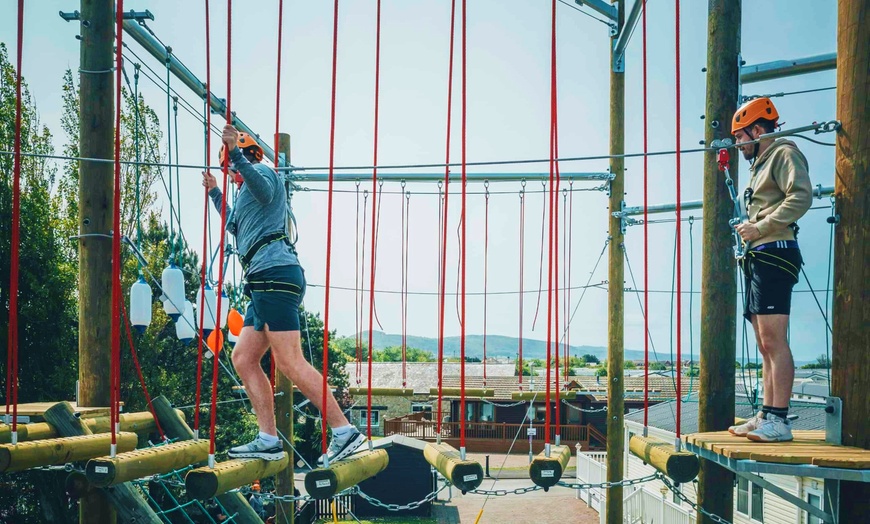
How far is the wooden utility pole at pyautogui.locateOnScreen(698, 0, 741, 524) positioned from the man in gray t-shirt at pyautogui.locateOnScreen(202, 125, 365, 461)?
2281 mm

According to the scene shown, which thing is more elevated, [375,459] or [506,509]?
[375,459]

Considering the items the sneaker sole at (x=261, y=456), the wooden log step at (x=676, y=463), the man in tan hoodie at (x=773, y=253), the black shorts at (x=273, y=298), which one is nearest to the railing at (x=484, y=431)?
the sneaker sole at (x=261, y=456)

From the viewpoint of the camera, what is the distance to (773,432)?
162 inches

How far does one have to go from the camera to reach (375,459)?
5.03 metres

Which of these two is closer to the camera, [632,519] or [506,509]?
[632,519]

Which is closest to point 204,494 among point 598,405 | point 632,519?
point 632,519

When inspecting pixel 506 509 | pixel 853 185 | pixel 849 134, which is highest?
pixel 849 134

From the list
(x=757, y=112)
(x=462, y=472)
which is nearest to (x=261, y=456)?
(x=462, y=472)

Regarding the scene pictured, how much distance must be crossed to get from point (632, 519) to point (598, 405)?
63.2 feet

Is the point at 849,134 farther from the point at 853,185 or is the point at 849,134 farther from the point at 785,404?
the point at 785,404

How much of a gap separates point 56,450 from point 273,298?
1957mm

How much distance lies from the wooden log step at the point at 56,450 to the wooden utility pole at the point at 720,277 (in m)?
3.94

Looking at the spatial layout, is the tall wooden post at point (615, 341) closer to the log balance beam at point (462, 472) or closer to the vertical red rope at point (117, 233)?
the log balance beam at point (462, 472)

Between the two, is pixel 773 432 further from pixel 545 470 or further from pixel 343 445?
pixel 343 445
